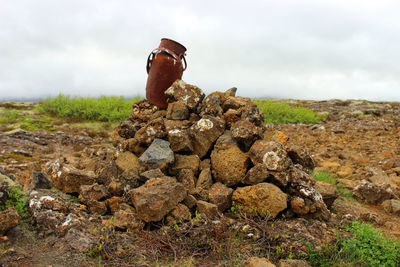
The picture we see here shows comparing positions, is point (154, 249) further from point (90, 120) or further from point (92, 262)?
point (90, 120)

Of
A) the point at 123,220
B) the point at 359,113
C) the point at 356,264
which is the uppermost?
the point at 359,113

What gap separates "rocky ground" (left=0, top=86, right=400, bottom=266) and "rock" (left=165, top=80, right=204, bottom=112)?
7 cm

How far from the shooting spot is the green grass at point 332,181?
508 cm

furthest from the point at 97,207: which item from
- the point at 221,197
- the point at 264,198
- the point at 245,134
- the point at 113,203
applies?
the point at 245,134

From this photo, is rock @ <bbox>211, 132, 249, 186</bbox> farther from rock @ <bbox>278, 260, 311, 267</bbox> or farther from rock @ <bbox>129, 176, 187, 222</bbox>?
rock @ <bbox>278, 260, 311, 267</bbox>

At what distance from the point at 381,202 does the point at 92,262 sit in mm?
4518

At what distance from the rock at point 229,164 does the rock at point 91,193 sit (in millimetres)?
1586

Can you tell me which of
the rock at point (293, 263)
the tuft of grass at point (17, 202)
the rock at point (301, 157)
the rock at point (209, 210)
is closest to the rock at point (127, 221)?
the rock at point (209, 210)

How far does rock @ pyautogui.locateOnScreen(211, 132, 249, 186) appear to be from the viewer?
4051mm

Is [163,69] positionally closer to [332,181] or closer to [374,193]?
[332,181]

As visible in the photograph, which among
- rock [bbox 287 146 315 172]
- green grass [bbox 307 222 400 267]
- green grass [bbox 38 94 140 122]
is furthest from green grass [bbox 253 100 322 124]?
green grass [bbox 307 222 400 267]

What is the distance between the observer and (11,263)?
2.72 m

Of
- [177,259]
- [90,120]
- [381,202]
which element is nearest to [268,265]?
[177,259]

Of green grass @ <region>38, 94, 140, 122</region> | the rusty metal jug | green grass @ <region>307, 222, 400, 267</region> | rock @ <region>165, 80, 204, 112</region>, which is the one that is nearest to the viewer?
green grass @ <region>307, 222, 400, 267</region>
